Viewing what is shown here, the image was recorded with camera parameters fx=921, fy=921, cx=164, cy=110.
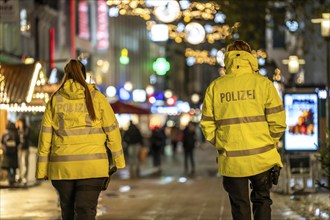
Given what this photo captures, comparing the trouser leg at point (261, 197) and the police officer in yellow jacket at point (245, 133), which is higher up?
the police officer in yellow jacket at point (245, 133)

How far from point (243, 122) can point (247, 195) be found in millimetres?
614

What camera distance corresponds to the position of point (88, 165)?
8055 mm

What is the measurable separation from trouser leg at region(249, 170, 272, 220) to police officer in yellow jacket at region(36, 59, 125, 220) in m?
1.21

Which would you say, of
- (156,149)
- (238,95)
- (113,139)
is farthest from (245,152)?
(156,149)

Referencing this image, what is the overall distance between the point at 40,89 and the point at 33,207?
4459 millimetres

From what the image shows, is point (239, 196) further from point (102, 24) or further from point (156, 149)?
point (102, 24)

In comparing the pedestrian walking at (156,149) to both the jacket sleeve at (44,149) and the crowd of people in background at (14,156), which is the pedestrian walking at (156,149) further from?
the jacket sleeve at (44,149)

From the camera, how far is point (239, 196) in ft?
25.3

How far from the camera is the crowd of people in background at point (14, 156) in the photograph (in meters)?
21.8

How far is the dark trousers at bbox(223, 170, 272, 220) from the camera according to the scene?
7703mm

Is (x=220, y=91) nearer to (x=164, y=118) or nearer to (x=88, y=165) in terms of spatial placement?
(x=88, y=165)

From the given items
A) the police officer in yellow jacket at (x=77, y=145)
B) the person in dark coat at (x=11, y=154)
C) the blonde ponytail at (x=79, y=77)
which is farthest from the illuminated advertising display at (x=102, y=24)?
the police officer in yellow jacket at (x=77, y=145)

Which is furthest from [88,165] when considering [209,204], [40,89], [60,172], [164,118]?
[164,118]

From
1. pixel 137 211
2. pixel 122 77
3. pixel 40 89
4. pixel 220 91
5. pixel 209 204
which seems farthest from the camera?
pixel 122 77
